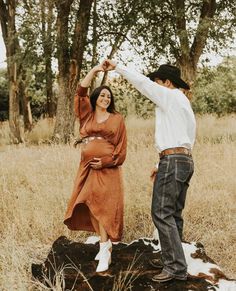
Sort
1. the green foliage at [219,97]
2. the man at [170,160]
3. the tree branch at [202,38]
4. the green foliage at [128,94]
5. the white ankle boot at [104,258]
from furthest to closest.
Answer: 1. the green foliage at [219,97]
2. the green foliage at [128,94]
3. the tree branch at [202,38]
4. the white ankle boot at [104,258]
5. the man at [170,160]

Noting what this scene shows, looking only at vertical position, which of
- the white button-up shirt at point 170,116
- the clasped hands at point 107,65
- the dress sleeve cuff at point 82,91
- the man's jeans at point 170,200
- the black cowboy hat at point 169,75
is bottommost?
the man's jeans at point 170,200

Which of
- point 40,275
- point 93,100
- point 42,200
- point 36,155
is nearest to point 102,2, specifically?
point 36,155

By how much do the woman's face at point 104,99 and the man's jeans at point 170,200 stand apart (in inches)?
40.9

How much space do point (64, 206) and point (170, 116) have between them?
2.83 m

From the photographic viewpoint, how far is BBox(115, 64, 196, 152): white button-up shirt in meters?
3.98

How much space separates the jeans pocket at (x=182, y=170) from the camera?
4035 millimetres

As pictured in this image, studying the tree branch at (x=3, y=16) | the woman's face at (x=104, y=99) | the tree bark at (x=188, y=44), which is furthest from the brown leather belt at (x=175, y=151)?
the tree branch at (x=3, y=16)

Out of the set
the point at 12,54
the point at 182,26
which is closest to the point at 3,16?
the point at 12,54

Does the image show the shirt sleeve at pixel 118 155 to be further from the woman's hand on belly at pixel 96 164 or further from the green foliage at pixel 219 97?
the green foliage at pixel 219 97

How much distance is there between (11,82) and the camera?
14.9 metres

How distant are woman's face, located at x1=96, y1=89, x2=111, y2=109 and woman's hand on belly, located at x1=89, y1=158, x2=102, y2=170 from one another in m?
0.56

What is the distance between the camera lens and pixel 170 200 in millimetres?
4055

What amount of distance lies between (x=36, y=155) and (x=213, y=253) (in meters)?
5.40

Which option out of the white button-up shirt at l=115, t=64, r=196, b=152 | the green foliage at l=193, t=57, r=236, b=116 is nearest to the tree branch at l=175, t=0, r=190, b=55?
the white button-up shirt at l=115, t=64, r=196, b=152
